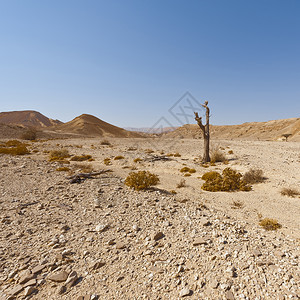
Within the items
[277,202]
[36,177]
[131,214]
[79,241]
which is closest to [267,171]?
[277,202]

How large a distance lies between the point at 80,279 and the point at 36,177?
23.5 ft

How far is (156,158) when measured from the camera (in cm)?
1725

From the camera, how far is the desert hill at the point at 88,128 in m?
75.4

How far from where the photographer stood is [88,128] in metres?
79.1

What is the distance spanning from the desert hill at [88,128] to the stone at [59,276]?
2897 inches

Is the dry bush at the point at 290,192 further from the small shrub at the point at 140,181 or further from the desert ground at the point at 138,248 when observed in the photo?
the small shrub at the point at 140,181

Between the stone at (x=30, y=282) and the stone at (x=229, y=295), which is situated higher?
the stone at (x=30, y=282)

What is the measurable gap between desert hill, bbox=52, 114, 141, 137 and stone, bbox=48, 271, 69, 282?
241 ft

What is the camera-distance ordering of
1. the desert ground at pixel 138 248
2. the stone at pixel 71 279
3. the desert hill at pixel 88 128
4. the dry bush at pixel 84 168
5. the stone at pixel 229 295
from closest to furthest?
1. the stone at pixel 229 295
2. the desert ground at pixel 138 248
3. the stone at pixel 71 279
4. the dry bush at pixel 84 168
5. the desert hill at pixel 88 128

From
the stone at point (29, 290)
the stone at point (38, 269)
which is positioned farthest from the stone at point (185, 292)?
the stone at point (38, 269)

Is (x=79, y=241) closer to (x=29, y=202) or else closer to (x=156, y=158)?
(x=29, y=202)

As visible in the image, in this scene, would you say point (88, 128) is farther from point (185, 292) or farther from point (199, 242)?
point (185, 292)

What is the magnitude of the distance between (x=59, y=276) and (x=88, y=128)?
3184 inches

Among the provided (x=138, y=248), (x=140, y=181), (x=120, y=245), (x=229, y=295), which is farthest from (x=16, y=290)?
(x=140, y=181)
